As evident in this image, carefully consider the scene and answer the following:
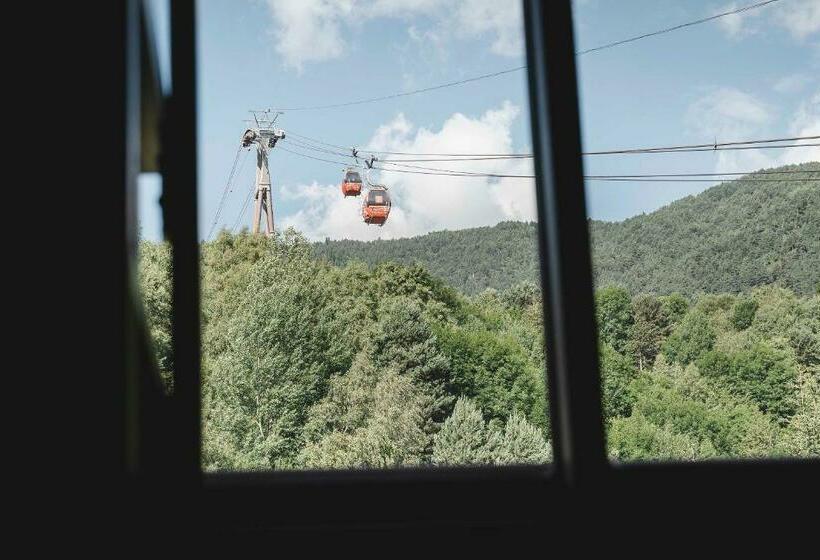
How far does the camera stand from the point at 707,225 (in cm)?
2256

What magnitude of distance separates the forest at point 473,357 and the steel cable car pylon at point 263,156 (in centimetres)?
71

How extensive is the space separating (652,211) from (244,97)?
12.9 m

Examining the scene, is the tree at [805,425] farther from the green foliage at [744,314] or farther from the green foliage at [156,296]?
the green foliage at [156,296]

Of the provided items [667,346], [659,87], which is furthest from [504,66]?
[667,346]

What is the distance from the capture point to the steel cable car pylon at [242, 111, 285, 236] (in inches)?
786

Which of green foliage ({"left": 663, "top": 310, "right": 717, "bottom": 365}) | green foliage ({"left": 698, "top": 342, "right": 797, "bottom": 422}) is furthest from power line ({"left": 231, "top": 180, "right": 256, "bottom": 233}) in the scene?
green foliage ({"left": 698, "top": 342, "right": 797, "bottom": 422})

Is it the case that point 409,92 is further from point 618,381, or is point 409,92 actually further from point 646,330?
point 618,381

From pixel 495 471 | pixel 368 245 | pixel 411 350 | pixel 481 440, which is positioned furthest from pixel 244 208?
pixel 495 471

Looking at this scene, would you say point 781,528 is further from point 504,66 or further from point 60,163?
point 504,66

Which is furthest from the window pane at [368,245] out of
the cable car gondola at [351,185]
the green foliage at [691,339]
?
the green foliage at [691,339]

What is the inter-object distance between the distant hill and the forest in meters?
0.08

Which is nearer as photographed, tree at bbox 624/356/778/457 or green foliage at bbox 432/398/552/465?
green foliage at bbox 432/398/552/465

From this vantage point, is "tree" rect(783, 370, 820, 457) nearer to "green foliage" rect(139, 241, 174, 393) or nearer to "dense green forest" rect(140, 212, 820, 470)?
"dense green forest" rect(140, 212, 820, 470)

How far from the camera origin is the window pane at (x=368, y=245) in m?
18.1
